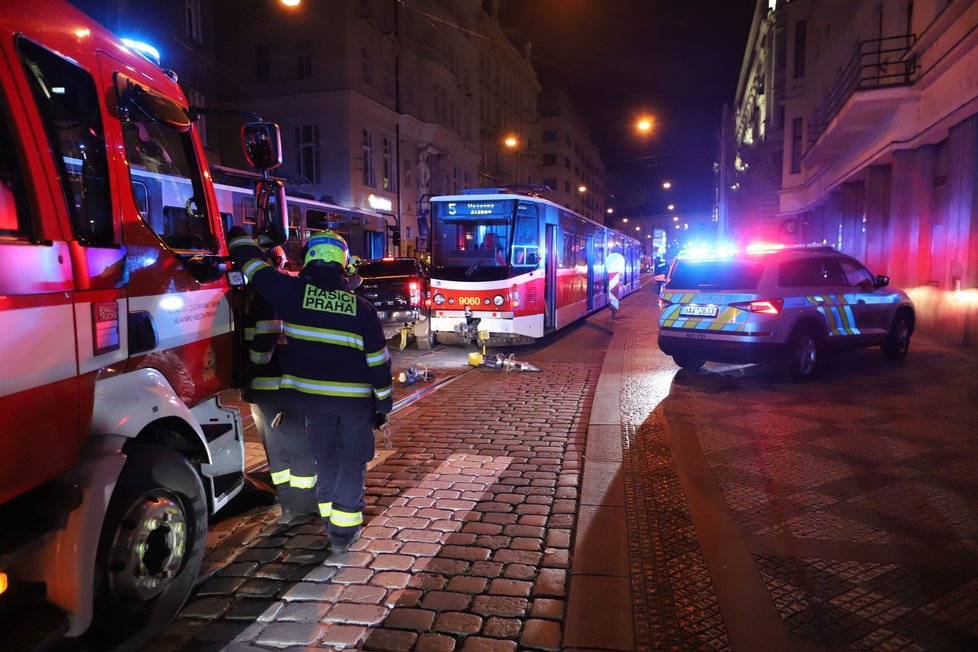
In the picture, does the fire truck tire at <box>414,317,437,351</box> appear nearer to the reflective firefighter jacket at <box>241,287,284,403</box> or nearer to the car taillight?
the car taillight

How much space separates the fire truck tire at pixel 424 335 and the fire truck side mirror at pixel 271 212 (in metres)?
8.82

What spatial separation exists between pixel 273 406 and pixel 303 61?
3060 centimetres

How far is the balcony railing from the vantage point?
14750mm

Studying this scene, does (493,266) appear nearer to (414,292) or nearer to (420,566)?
(414,292)

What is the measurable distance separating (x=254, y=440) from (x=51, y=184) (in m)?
4.42

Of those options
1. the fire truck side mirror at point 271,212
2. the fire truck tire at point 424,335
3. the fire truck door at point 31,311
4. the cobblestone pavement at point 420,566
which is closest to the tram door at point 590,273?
the fire truck tire at point 424,335

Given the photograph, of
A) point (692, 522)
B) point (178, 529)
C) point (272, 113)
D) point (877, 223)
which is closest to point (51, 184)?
point (178, 529)

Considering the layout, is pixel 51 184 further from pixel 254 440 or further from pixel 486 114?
pixel 486 114

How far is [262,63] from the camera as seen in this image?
31.6m

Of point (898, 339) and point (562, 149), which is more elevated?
point (562, 149)

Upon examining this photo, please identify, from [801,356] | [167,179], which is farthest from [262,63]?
[167,179]

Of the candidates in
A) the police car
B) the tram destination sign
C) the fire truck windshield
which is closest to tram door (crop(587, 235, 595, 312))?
the tram destination sign

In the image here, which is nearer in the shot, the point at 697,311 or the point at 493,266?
the point at 697,311

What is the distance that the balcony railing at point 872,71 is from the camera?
14.8m
